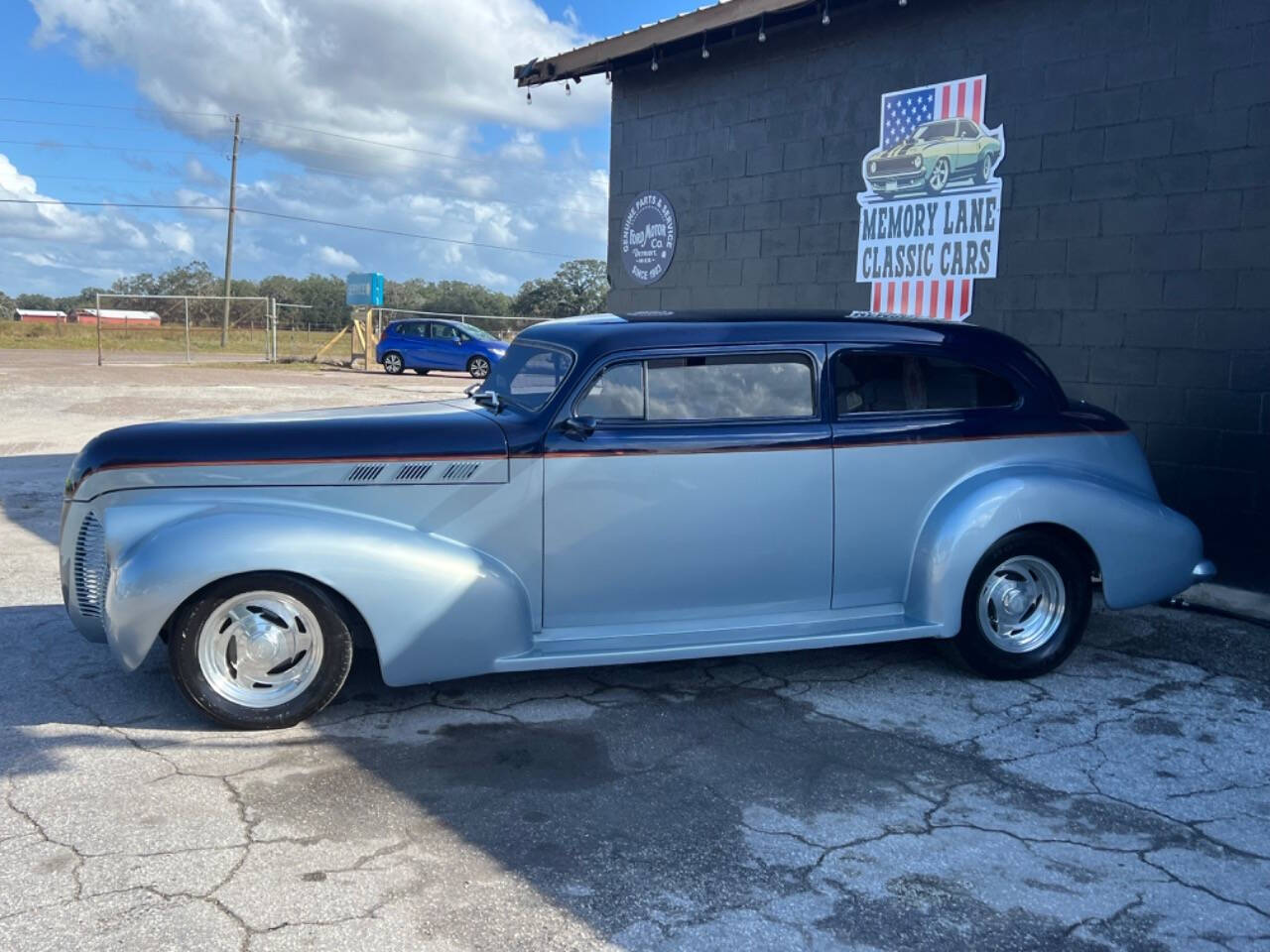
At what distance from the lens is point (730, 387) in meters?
4.75

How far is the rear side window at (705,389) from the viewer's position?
462 cm

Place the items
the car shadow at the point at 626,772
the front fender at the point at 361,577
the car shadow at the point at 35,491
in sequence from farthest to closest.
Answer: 1. the car shadow at the point at 35,491
2. the front fender at the point at 361,577
3. the car shadow at the point at 626,772

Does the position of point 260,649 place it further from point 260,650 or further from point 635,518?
point 635,518

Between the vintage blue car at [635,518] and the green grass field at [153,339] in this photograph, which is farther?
the green grass field at [153,339]

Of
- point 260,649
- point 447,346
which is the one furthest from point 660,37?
point 447,346

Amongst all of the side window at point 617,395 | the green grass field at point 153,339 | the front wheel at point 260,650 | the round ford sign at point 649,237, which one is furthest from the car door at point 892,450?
the green grass field at point 153,339

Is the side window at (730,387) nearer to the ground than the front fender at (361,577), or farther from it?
farther from it

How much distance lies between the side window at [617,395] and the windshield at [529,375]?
161 mm

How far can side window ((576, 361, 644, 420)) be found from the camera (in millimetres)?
4586

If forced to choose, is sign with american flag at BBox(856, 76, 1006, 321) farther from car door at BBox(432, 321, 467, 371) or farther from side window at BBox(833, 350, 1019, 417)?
car door at BBox(432, 321, 467, 371)

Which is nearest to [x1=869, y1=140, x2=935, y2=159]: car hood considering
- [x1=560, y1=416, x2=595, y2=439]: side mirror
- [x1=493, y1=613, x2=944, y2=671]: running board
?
[x1=493, y1=613, x2=944, y2=671]: running board

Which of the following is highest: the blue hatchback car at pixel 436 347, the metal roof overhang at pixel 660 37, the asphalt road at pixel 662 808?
the metal roof overhang at pixel 660 37

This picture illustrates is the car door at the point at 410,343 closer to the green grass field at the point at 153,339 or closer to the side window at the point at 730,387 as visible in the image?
the green grass field at the point at 153,339

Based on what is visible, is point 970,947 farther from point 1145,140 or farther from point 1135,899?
point 1145,140
